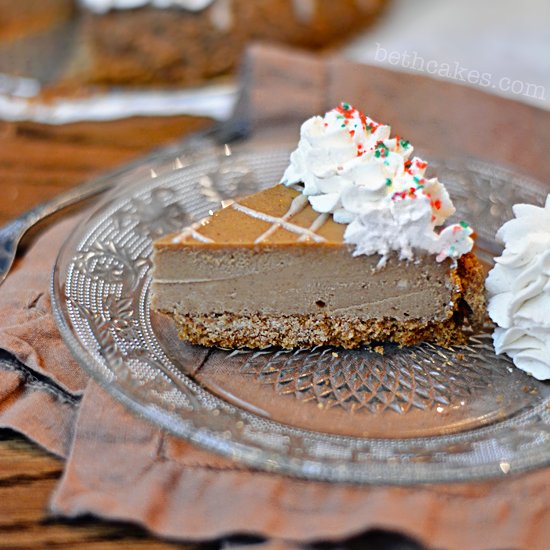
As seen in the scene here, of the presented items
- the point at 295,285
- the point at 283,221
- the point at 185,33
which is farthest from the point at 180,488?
the point at 185,33

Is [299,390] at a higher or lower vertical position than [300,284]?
lower

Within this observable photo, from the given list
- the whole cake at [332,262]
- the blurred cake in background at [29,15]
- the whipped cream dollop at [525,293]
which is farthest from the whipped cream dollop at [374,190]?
the blurred cake in background at [29,15]

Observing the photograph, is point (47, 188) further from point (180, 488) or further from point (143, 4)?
point (180, 488)

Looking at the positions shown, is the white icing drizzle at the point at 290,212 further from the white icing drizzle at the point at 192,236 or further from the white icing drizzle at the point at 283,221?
the white icing drizzle at the point at 192,236

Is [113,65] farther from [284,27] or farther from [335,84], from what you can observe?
[335,84]

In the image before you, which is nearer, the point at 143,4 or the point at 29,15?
the point at 143,4

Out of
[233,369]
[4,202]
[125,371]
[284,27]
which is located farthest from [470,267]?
[284,27]
